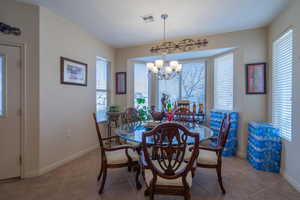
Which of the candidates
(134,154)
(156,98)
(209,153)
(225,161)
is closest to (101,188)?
(134,154)

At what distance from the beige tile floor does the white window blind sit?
1.50m

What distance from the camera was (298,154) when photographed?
2045 mm

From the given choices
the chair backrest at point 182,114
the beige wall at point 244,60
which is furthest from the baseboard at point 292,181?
the chair backrest at point 182,114

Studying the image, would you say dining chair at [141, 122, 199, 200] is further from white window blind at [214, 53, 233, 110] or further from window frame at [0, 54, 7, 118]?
white window blind at [214, 53, 233, 110]

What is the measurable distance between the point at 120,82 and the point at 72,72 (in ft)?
4.99

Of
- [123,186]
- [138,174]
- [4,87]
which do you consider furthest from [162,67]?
[4,87]

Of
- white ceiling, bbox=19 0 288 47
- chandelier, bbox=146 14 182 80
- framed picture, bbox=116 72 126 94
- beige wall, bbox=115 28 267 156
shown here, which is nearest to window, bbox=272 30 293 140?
beige wall, bbox=115 28 267 156

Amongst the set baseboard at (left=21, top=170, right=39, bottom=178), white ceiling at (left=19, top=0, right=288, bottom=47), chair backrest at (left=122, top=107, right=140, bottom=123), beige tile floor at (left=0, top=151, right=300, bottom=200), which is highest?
white ceiling at (left=19, top=0, right=288, bottom=47)

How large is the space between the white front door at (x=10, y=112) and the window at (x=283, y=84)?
4.21m

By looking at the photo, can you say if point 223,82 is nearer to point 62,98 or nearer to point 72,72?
point 72,72

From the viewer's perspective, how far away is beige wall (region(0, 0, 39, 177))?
91.5 inches

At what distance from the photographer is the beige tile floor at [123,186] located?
1.92 metres

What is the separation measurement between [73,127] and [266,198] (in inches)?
132

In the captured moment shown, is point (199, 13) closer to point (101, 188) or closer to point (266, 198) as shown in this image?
point (266, 198)
